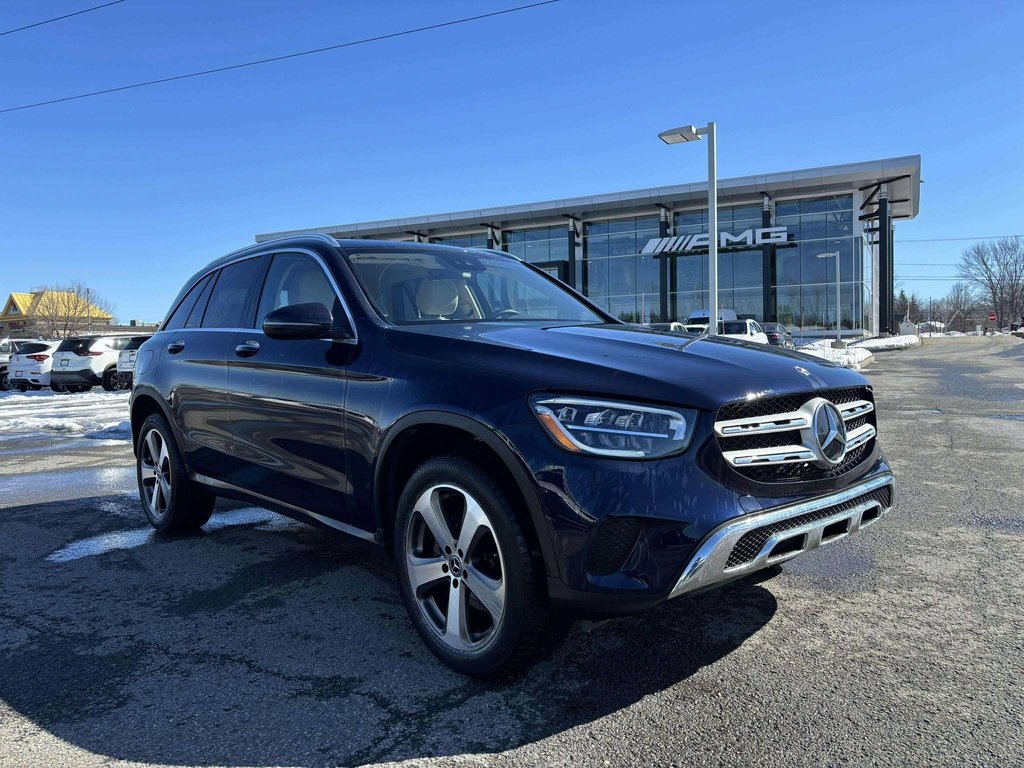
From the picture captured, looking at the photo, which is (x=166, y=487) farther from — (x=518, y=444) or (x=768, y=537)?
(x=768, y=537)

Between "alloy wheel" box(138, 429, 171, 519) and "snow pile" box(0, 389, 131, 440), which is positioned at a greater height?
"alloy wheel" box(138, 429, 171, 519)

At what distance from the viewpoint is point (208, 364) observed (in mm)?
4516

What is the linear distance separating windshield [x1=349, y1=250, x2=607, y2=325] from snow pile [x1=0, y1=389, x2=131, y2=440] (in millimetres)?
8717

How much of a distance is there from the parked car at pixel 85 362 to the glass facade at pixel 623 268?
28.3m

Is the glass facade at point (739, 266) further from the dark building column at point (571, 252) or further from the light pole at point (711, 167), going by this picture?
the light pole at point (711, 167)

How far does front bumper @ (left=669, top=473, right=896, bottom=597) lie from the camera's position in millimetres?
2387

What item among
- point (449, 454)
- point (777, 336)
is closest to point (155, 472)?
point (449, 454)

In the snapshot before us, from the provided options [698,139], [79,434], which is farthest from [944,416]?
[79,434]

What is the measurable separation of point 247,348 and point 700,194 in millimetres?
39675

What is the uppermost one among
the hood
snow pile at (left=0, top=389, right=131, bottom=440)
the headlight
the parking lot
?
the hood

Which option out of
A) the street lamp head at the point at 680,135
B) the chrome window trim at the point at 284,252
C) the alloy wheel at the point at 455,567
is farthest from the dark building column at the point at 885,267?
the alloy wheel at the point at 455,567

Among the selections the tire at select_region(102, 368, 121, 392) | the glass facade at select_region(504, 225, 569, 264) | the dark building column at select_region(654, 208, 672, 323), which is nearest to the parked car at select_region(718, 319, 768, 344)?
the dark building column at select_region(654, 208, 672, 323)

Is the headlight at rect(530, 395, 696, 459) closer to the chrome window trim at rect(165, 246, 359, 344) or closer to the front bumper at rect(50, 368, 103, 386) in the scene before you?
the chrome window trim at rect(165, 246, 359, 344)

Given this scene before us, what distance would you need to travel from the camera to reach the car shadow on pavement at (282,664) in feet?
8.21
